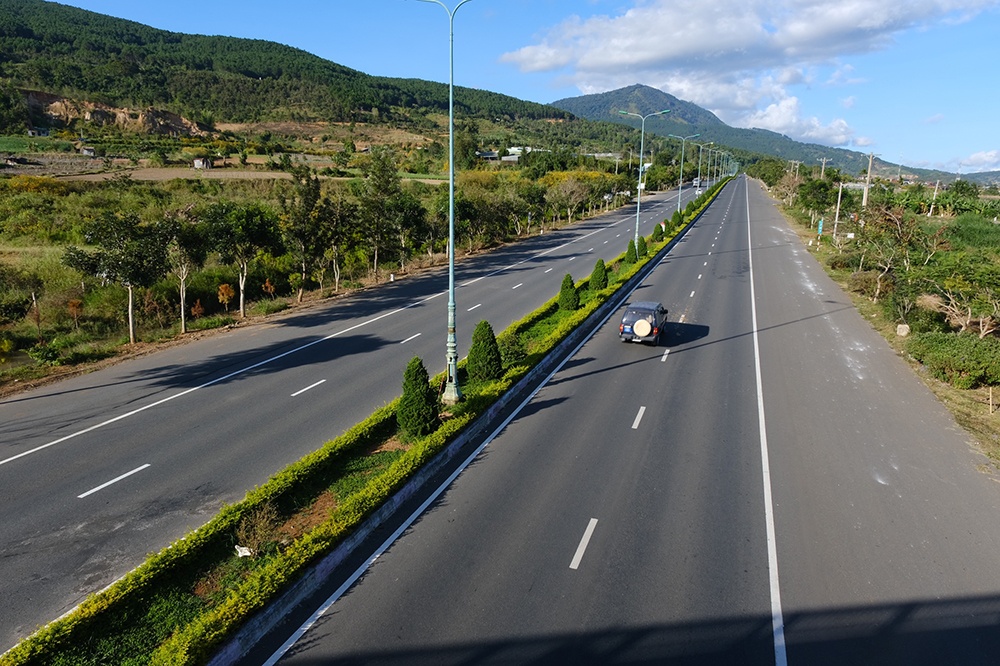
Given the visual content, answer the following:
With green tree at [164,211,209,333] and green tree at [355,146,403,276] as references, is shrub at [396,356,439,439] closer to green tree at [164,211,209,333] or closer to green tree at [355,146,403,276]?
green tree at [164,211,209,333]

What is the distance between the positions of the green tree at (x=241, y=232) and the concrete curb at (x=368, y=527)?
597 inches

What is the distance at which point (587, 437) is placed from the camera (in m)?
13.7

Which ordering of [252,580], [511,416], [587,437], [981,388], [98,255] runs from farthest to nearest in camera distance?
[98,255] < [981,388] < [511,416] < [587,437] < [252,580]

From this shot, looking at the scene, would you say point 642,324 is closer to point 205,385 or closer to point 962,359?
point 962,359

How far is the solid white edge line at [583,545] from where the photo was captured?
9086 millimetres

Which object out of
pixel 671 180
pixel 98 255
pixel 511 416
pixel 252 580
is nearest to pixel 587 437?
pixel 511 416

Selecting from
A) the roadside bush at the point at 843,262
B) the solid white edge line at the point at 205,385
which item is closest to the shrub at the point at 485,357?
the solid white edge line at the point at 205,385

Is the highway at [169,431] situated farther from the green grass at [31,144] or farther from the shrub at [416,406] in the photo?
the green grass at [31,144]

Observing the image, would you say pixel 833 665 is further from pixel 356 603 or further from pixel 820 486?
pixel 356 603

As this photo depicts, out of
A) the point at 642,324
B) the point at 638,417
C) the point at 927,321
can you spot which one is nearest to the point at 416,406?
the point at 638,417

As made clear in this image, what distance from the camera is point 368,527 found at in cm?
984

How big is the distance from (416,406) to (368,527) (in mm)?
3575

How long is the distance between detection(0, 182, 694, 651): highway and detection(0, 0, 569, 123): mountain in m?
112

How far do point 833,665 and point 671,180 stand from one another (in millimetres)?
145815
